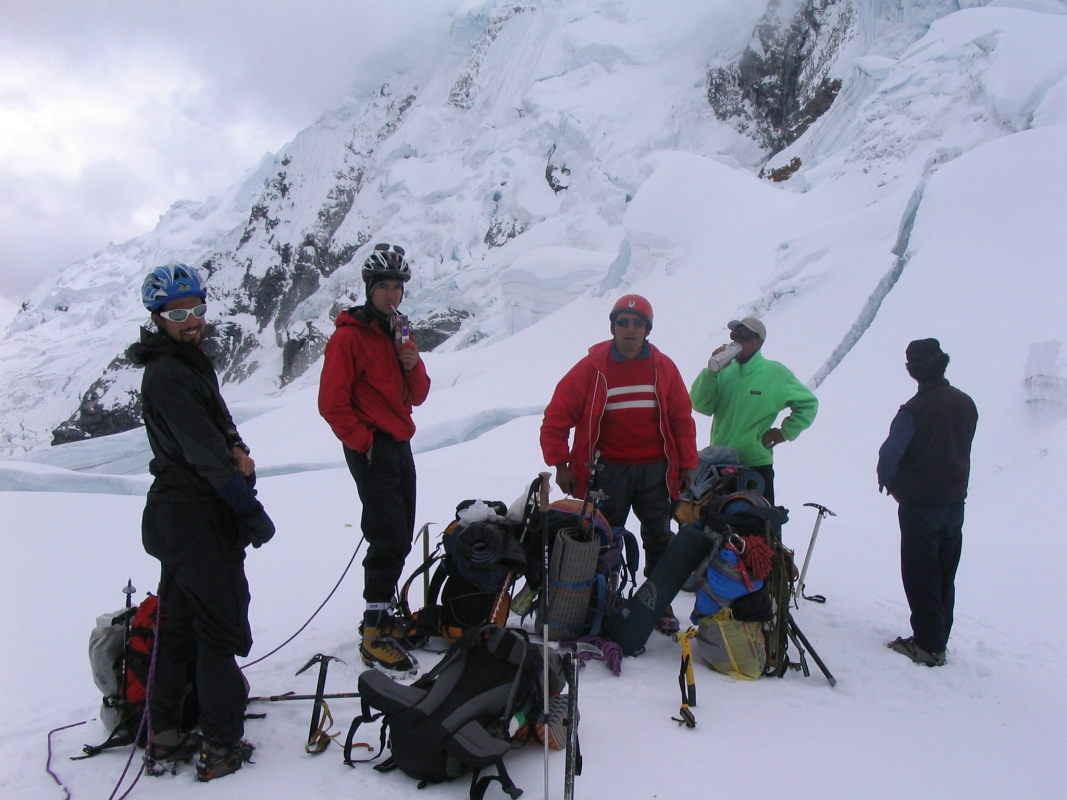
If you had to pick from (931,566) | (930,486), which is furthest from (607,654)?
(930,486)

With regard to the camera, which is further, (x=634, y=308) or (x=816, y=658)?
(x=634, y=308)

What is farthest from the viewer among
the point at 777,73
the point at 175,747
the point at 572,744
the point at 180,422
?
the point at 777,73

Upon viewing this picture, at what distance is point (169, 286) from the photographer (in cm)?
198

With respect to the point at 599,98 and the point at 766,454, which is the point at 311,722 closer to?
the point at 766,454

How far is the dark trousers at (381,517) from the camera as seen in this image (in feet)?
8.93

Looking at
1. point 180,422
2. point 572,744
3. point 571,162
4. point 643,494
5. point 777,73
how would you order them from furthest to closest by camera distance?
point 571,162
point 777,73
point 643,494
point 180,422
point 572,744

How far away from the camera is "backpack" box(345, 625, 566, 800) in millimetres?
1883

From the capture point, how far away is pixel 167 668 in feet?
6.67

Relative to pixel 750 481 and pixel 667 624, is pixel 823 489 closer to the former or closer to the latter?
pixel 750 481

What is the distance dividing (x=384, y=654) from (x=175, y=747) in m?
0.78

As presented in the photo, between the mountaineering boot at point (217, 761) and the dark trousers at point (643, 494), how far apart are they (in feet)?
5.60

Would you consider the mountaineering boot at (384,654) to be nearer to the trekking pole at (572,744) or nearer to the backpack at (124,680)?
→ the backpack at (124,680)

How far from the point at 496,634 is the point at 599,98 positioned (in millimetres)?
37590

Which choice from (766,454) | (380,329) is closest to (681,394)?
(766,454)
